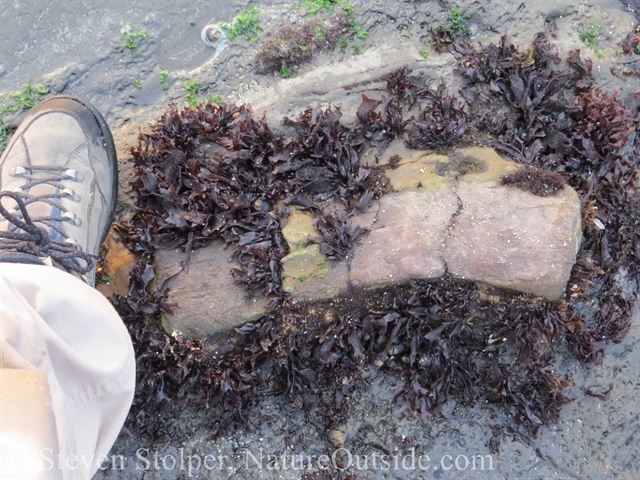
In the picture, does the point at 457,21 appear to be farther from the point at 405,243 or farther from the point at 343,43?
the point at 405,243

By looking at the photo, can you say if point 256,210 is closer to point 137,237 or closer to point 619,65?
point 137,237

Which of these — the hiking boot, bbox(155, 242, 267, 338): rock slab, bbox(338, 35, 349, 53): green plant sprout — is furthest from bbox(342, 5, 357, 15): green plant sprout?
bbox(155, 242, 267, 338): rock slab

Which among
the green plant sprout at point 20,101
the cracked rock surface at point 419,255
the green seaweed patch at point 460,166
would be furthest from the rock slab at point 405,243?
the green plant sprout at point 20,101

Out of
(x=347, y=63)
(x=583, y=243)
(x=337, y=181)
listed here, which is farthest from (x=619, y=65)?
(x=337, y=181)

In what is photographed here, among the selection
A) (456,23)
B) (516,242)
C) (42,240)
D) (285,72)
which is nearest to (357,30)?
(285,72)

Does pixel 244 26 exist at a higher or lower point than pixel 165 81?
higher

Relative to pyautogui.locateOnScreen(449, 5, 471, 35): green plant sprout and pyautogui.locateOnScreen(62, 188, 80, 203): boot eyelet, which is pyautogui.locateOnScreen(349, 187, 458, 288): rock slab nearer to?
pyautogui.locateOnScreen(449, 5, 471, 35): green plant sprout

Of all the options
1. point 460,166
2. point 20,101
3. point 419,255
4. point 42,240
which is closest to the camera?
point 42,240

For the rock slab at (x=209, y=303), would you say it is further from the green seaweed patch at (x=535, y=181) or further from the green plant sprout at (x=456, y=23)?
the green plant sprout at (x=456, y=23)
